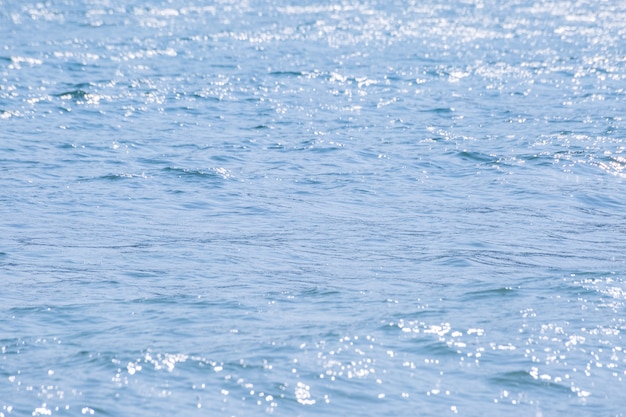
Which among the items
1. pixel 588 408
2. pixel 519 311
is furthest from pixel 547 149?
pixel 588 408

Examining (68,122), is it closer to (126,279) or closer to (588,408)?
(126,279)

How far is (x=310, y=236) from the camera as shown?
43.9 ft

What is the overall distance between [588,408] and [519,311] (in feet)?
7.05

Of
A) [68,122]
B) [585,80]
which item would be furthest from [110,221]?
[585,80]

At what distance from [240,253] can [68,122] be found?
8916mm

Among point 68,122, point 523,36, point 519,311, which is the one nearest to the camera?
point 519,311

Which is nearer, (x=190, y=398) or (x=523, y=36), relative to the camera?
(x=190, y=398)

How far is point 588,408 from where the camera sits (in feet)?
28.7

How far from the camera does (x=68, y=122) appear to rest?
2053 cm

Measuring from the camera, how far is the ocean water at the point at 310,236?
922 cm

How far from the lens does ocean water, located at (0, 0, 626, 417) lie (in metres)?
9.22

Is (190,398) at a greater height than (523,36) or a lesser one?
greater

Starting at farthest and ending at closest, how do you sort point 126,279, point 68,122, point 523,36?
point 523,36 → point 68,122 → point 126,279

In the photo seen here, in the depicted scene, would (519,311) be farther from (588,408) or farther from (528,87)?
(528,87)
